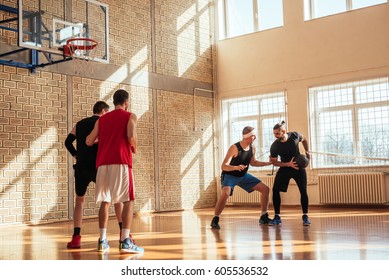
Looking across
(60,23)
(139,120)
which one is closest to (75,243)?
(60,23)

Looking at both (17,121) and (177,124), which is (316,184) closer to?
(177,124)

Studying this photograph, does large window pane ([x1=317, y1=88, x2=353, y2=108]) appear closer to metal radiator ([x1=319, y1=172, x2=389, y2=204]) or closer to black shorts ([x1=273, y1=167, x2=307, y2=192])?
metal radiator ([x1=319, y1=172, x2=389, y2=204])

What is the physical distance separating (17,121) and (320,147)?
250 inches

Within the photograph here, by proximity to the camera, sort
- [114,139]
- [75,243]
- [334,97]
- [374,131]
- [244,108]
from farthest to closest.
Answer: [244,108], [334,97], [374,131], [75,243], [114,139]

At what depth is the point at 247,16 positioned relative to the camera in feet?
40.1

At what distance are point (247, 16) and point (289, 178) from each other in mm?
6516

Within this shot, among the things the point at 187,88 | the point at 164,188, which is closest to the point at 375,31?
the point at 187,88

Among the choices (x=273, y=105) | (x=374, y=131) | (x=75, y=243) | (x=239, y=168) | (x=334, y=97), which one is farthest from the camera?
(x=273, y=105)

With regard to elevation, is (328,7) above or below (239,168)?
above

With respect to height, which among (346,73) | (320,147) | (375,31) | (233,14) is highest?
(233,14)

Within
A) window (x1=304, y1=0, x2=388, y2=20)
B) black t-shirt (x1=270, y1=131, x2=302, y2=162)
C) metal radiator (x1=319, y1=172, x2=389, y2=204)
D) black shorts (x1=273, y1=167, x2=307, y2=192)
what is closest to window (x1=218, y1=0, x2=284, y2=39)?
window (x1=304, y1=0, x2=388, y2=20)

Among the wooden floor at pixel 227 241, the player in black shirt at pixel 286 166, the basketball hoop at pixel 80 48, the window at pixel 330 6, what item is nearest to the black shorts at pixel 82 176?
the wooden floor at pixel 227 241

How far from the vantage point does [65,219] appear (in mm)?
8836

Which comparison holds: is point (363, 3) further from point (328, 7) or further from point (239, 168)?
point (239, 168)
